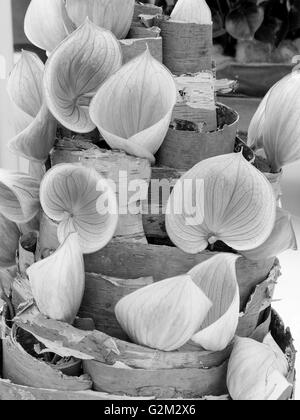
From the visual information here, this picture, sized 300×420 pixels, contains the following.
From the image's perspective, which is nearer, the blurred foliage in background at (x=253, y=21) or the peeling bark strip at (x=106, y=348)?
the peeling bark strip at (x=106, y=348)

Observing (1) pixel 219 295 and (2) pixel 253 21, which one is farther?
(2) pixel 253 21

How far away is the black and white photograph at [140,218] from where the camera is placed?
10.5 inches

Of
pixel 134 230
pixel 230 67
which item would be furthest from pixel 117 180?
pixel 230 67

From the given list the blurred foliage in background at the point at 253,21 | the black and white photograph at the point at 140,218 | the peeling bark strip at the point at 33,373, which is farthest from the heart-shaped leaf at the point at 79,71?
the blurred foliage in background at the point at 253,21

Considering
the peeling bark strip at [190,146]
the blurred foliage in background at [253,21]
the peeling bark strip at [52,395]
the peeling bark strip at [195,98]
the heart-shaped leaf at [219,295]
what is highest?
the peeling bark strip at [195,98]

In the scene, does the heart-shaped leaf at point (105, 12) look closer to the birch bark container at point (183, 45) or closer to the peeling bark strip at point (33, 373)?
the birch bark container at point (183, 45)

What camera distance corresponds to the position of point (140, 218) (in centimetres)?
28

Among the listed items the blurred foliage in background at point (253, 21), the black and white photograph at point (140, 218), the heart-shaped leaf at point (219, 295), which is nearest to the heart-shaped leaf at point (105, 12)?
the black and white photograph at point (140, 218)

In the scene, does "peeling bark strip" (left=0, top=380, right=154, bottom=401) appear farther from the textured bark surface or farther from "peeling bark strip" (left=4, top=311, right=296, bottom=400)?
the textured bark surface

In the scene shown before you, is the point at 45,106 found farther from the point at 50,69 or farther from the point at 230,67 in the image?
the point at 230,67

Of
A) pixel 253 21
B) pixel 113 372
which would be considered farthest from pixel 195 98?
pixel 253 21

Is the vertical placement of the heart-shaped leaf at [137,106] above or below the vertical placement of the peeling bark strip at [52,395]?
above

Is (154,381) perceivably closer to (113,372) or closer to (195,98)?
(113,372)

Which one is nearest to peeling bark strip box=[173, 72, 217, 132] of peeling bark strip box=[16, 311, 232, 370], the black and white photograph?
the black and white photograph
